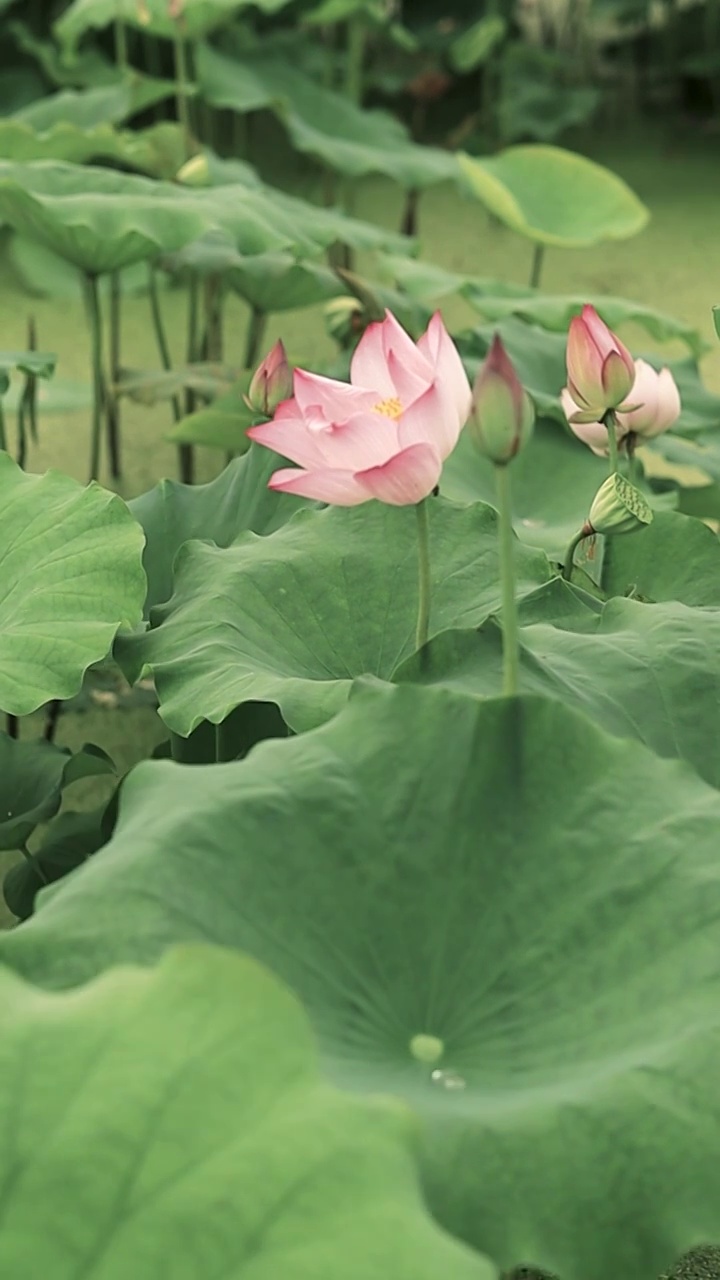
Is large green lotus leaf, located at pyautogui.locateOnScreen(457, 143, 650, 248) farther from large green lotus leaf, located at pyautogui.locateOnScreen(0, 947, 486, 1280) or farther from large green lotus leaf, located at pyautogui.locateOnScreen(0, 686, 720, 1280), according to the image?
A: large green lotus leaf, located at pyautogui.locateOnScreen(0, 947, 486, 1280)

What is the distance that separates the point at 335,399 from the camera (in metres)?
0.98

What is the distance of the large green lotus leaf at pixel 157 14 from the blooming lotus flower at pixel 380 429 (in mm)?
1752

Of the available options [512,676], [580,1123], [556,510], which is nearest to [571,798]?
[512,676]

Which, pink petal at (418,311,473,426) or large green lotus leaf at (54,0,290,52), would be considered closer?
pink petal at (418,311,473,426)

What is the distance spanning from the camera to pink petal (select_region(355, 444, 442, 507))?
0.93 m

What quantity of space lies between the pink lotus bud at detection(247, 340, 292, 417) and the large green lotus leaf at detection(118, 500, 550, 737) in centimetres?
11

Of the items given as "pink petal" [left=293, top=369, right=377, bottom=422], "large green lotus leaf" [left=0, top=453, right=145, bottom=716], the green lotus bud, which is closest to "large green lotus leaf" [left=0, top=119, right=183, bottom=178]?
"large green lotus leaf" [left=0, top=453, right=145, bottom=716]

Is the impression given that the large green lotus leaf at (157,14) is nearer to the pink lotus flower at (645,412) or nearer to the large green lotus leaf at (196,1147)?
the pink lotus flower at (645,412)

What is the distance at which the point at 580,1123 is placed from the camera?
714mm

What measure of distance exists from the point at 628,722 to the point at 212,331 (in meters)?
1.57

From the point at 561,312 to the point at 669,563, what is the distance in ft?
2.38

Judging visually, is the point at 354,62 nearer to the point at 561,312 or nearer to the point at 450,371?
the point at 561,312

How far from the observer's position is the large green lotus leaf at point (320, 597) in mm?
1127

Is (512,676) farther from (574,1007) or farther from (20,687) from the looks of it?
(20,687)
